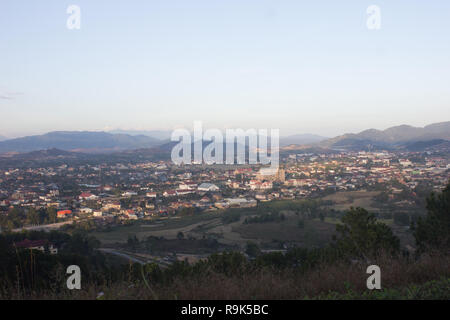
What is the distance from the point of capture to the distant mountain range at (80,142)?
61.4m

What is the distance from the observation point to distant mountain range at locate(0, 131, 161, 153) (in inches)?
2418

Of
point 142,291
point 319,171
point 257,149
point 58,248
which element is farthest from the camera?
point 257,149

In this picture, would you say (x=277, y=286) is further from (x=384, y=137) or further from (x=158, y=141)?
(x=384, y=137)

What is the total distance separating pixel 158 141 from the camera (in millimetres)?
72062

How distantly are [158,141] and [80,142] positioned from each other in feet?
61.0

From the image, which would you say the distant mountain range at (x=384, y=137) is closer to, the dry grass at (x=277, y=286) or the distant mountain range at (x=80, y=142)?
the distant mountain range at (x=80, y=142)

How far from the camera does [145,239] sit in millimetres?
14703

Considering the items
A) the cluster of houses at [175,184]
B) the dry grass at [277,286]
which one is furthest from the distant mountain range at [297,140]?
the dry grass at [277,286]

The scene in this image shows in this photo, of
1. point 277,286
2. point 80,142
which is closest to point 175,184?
point 277,286

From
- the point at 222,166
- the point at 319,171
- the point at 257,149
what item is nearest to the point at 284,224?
the point at 319,171

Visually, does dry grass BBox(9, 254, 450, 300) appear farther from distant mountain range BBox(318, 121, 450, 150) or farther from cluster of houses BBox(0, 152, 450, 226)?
distant mountain range BBox(318, 121, 450, 150)

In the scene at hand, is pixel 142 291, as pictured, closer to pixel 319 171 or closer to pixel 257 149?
pixel 319 171

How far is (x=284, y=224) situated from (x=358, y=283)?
47.1 feet
